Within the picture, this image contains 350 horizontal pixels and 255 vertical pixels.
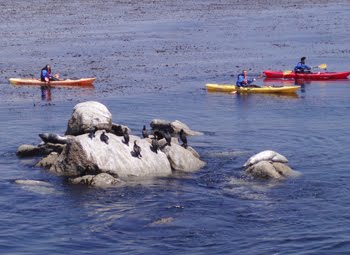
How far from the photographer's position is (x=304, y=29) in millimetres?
74375

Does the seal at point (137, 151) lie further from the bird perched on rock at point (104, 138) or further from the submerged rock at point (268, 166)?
the submerged rock at point (268, 166)

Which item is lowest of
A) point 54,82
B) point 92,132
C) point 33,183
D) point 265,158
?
point 33,183

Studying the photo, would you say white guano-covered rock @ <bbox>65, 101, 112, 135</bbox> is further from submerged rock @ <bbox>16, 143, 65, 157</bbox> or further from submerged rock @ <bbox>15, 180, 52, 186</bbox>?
submerged rock @ <bbox>15, 180, 52, 186</bbox>

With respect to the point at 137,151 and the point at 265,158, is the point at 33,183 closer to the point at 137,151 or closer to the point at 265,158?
the point at 137,151

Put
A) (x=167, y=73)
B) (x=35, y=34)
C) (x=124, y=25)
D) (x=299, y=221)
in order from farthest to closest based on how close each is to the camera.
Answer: (x=124, y=25)
(x=35, y=34)
(x=167, y=73)
(x=299, y=221)

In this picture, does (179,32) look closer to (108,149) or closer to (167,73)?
(167,73)

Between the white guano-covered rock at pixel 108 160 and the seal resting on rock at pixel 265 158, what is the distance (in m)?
2.98

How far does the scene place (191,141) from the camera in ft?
120

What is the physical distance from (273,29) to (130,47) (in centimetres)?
1520

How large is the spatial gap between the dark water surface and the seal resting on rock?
521 mm

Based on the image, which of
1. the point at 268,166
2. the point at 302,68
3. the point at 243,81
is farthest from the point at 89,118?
the point at 302,68

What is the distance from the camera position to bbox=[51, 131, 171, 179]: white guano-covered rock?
3047 cm

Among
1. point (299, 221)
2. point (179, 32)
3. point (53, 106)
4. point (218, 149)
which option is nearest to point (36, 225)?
point (299, 221)

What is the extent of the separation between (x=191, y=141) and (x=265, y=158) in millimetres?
5465
